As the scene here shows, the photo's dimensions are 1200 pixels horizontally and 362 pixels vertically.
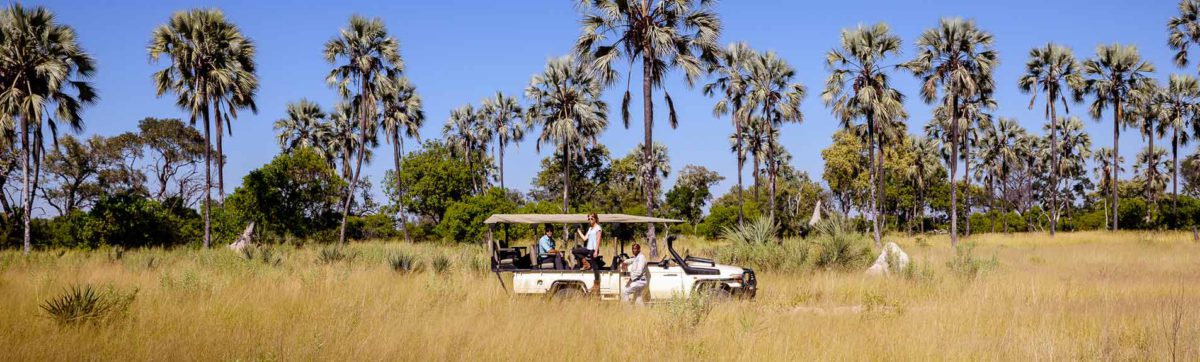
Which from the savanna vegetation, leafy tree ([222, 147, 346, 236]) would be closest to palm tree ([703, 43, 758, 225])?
the savanna vegetation

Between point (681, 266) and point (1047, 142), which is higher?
point (1047, 142)

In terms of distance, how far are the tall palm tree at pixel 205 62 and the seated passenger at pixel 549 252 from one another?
19650 millimetres

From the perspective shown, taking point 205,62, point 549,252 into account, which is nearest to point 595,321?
point 549,252

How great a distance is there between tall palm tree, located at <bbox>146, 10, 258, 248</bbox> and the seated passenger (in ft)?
64.5

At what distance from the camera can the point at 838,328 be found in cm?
963

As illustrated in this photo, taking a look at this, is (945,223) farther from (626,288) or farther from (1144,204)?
(626,288)

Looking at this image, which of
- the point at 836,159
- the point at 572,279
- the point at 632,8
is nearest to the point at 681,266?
the point at 572,279

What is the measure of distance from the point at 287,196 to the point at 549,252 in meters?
25.2

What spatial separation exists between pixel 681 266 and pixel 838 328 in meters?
2.98

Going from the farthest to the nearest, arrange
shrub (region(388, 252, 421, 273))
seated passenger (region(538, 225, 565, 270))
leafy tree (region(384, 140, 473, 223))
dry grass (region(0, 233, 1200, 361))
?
leafy tree (region(384, 140, 473, 223))
shrub (region(388, 252, 421, 273))
seated passenger (region(538, 225, 565, 270))
dry grass (region(0, 233, 1200, 361))

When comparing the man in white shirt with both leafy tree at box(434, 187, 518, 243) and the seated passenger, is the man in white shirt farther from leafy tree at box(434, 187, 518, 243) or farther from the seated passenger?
leafy tree at box(434, 187, 518, 243)

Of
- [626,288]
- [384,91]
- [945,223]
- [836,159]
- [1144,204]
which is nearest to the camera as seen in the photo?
[626,288]

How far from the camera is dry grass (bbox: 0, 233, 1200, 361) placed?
8008 mm

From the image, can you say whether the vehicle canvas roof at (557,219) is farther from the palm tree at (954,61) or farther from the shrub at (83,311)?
the palm tree at (954,61)
